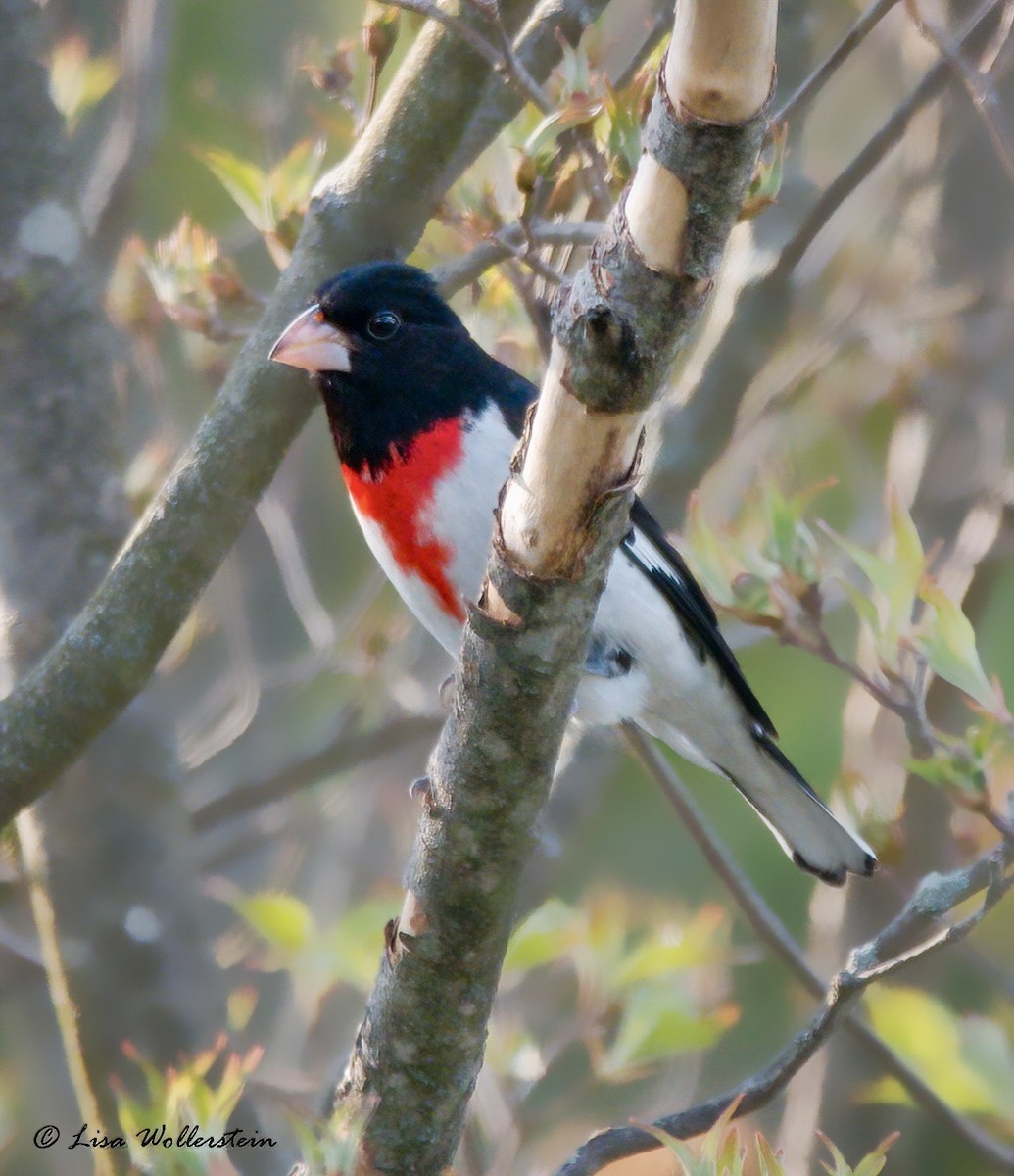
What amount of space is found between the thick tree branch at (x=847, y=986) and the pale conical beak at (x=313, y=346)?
1.38 metres

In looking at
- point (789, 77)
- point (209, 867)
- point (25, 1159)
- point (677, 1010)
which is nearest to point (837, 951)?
point (677, 1010)

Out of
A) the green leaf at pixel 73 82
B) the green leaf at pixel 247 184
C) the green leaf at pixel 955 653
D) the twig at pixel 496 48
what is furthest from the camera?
the green leaf at pixel 73 82

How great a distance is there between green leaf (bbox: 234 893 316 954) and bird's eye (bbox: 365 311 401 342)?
1.10 meters

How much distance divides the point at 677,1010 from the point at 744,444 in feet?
5.36

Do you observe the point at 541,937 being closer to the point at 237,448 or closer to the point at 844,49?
the point at 237,448

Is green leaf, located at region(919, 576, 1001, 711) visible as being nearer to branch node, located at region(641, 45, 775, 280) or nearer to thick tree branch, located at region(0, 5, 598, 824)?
branch node, located at region(641, 45, 775, 280)

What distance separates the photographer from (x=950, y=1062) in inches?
102

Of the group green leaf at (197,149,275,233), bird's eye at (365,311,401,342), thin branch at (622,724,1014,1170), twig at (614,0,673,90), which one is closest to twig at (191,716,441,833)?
thin branch at (622,724,1014,1170)

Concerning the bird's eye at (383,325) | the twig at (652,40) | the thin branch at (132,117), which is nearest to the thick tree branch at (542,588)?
the bird's eye at (383,325)

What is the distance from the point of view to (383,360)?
284 centimetres

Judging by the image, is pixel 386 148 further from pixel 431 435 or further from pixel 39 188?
pixel 39 188

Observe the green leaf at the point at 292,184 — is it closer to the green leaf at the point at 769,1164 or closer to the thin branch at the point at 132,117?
the thin branch at the point at 132,117

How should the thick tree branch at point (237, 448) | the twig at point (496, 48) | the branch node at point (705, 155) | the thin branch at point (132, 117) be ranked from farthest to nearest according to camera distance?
the thin branch at point (132, 117) < the thick tree branch at point (237, 448) < the twig at point (496, 48) < the branch node at point (705, 155)

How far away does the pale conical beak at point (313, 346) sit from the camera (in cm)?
265
